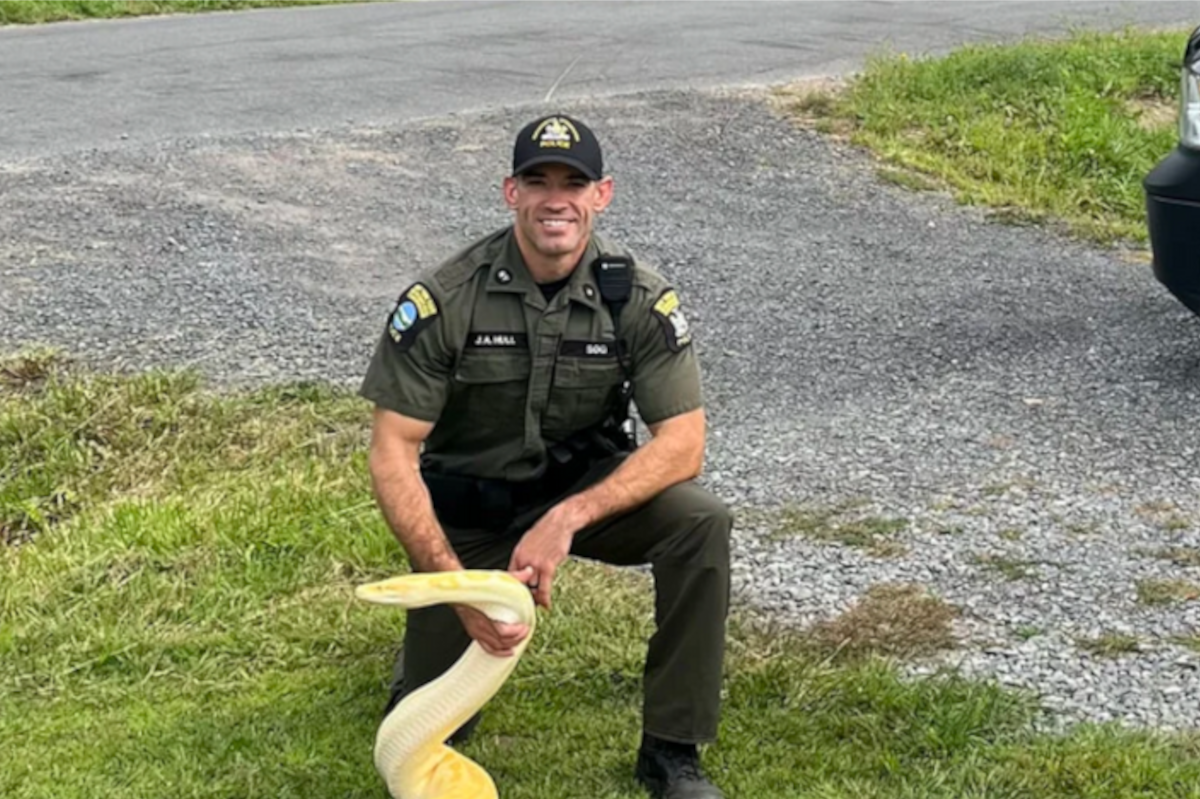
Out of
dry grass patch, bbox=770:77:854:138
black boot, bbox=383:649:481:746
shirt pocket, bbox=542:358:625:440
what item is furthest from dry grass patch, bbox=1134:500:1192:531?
dry grass patch, bbox=770:77:854:138

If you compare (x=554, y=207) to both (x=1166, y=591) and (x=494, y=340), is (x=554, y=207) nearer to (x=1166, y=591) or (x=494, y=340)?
(x=494, y=340)

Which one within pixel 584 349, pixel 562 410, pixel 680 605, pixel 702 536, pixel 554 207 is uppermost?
pixel 554 207

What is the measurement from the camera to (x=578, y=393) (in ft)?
11.4

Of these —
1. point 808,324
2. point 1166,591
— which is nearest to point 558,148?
point 1166,591

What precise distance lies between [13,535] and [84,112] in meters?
5.77

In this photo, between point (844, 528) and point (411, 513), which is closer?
point (411, 513)

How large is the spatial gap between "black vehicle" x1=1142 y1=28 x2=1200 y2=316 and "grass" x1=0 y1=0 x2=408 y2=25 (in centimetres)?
1200

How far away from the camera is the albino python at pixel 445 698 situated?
3123 millimetres

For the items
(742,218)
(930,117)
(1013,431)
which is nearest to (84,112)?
(742,218)

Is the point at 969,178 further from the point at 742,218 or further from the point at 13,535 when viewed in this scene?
the point at 13,535

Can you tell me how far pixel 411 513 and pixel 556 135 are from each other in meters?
0.80

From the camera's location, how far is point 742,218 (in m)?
8.35

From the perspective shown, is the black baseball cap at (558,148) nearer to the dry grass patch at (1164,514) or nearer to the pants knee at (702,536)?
the pants knee at (702,536)

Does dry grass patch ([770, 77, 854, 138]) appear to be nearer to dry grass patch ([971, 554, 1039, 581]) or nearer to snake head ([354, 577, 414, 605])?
dry grass patch ([971, 554, 1039, 581])
